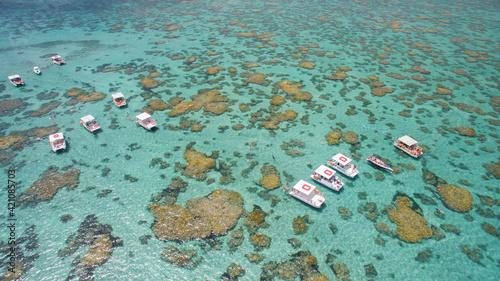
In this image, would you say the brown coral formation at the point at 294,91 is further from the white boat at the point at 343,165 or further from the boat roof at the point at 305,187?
the boat roof at the point at 305,187

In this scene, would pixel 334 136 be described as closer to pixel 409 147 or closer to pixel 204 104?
pixel 409 147

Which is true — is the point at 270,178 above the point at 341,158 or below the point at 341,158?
below

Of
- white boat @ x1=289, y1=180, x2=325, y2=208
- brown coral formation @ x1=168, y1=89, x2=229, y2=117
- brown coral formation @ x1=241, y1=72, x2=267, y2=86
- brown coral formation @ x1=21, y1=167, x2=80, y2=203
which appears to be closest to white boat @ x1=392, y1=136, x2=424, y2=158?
white boat @ x1=289, y1=180, x2=325, y2=208

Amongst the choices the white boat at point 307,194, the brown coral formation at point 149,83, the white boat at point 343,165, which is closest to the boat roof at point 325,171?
the white boat at point 343,165

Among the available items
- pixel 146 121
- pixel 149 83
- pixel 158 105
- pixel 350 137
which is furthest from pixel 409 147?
pixel 149 83

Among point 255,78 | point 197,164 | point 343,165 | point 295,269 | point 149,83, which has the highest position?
point 255,78

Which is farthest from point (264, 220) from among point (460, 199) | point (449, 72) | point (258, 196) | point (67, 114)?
point (449, 72)

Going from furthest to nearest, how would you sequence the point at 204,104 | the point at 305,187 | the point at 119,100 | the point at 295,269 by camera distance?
the point at 204,104
the point at 119,100
the point at 305,187
the point at 295,269

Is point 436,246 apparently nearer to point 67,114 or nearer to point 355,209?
point 355,209
